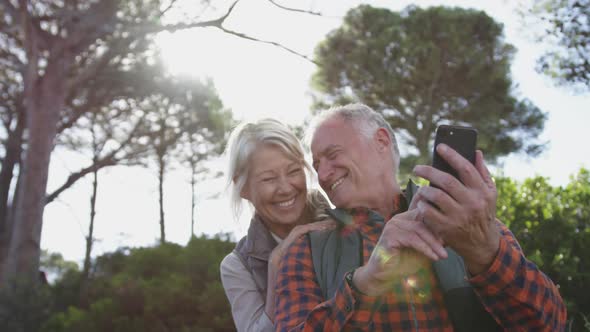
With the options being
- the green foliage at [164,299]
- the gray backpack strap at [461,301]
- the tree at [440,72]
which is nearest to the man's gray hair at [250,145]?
the gray backpack strap at [461,301]

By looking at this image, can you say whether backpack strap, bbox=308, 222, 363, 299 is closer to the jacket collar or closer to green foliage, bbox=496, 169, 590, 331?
the jacket collar

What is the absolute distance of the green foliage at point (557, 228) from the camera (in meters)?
3.39

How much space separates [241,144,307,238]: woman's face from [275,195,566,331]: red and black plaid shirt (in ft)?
2.27

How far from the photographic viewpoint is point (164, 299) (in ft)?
17.3

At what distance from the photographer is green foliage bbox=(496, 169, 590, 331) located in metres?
3.39

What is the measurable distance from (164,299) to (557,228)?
12.2ft

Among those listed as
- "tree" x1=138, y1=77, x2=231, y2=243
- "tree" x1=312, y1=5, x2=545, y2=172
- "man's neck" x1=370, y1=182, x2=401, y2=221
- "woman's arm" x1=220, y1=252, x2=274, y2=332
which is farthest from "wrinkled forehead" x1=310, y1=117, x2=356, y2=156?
"tree" x1=312, y1=5, x2=545, y2=172

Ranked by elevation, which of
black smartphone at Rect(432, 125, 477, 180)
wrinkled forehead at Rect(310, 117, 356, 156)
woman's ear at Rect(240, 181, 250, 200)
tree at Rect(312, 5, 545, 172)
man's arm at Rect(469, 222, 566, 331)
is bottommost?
man's arm at Rect(469, 222, 566, 331)

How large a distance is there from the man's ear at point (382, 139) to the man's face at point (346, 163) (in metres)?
0.04

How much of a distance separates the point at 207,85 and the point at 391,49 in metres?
8.73

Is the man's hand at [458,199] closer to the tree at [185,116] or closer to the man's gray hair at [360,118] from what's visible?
the man's gray hair at [360,118]

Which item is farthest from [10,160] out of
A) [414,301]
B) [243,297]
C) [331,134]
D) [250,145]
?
[414,301]

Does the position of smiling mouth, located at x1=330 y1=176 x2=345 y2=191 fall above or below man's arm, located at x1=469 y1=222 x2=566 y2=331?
above

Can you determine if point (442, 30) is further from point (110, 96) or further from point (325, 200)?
point (325, 200)
